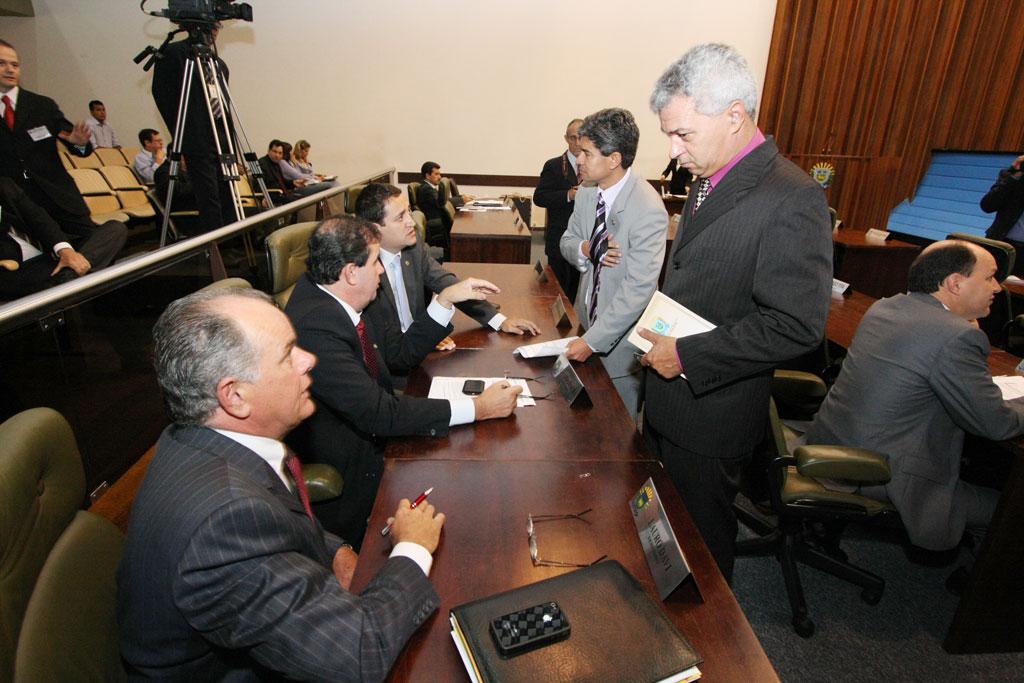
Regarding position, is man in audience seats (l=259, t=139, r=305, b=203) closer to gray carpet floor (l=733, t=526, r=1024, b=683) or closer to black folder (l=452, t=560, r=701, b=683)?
gray carpet floor (l=733, t=526, r=1024, b=683)

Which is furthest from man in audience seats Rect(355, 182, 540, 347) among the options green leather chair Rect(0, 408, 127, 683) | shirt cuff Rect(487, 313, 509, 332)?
green leather chair Rect(0, 408, 127, 683)

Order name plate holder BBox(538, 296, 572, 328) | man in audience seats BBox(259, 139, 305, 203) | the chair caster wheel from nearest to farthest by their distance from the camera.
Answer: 1. the chair caster wheel
2. name plate holder BBox(538, 296, 572, 328)
3. man in audience seats BBox(259, 139, 305, 203)

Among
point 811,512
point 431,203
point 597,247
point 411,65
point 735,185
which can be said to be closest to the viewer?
point 735,185

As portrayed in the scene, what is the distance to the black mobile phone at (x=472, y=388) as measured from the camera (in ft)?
5.43

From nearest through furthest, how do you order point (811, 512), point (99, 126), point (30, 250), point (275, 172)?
1. point (811, 512)
2. point (30, 250)
3. point (275, 172)
4. point (99, 126)

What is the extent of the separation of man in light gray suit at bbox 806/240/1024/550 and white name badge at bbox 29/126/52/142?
13.7 ft

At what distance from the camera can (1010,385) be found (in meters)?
2.00

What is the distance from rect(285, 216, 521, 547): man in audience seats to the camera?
1.47 metres

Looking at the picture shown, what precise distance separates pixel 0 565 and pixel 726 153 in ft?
4.93

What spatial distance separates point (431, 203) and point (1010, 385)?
493 centimetres

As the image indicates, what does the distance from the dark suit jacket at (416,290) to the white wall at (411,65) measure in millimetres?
5650

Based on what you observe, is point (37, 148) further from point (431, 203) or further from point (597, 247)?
point (431, 203)

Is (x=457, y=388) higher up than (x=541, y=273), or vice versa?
(x=457, y=388)

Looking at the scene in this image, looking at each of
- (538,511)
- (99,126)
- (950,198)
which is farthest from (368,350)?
(99,126)
